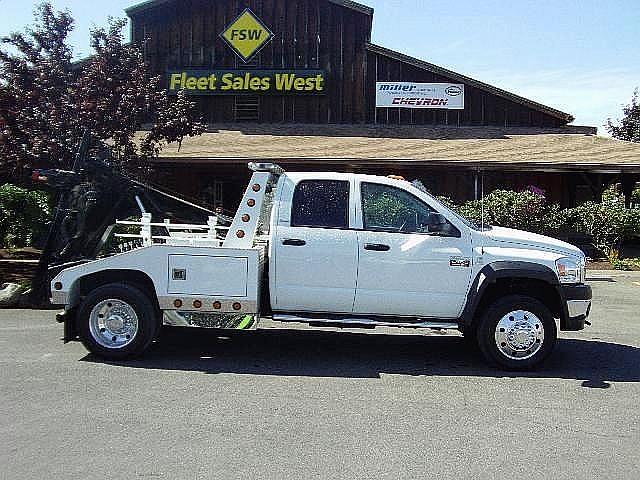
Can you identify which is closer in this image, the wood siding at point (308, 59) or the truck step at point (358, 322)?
the truck step at point (358, 322)

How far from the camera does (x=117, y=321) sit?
7629mm

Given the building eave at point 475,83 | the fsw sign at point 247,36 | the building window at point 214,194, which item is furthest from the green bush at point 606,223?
the fsw sign at point 247,36

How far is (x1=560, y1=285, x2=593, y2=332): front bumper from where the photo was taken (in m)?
7.43

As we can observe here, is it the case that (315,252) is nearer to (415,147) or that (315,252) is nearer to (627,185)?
(415,147)

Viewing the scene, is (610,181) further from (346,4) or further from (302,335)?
(302,335)

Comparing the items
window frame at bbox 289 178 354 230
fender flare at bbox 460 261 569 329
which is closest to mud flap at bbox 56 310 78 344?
window frame at bbox 289 178 354 230

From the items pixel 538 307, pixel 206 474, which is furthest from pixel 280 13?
pixel 206 474

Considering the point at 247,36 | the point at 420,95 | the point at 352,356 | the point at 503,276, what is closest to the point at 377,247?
the point at 503,276

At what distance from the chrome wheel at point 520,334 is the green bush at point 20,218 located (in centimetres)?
1022

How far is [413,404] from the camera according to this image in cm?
628

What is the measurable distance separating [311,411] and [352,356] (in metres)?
2.17

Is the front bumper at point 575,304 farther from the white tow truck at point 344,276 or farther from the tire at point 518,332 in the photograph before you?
the tire at point 518,332

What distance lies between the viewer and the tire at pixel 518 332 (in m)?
7.44

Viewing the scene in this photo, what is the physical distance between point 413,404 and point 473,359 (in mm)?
2057
